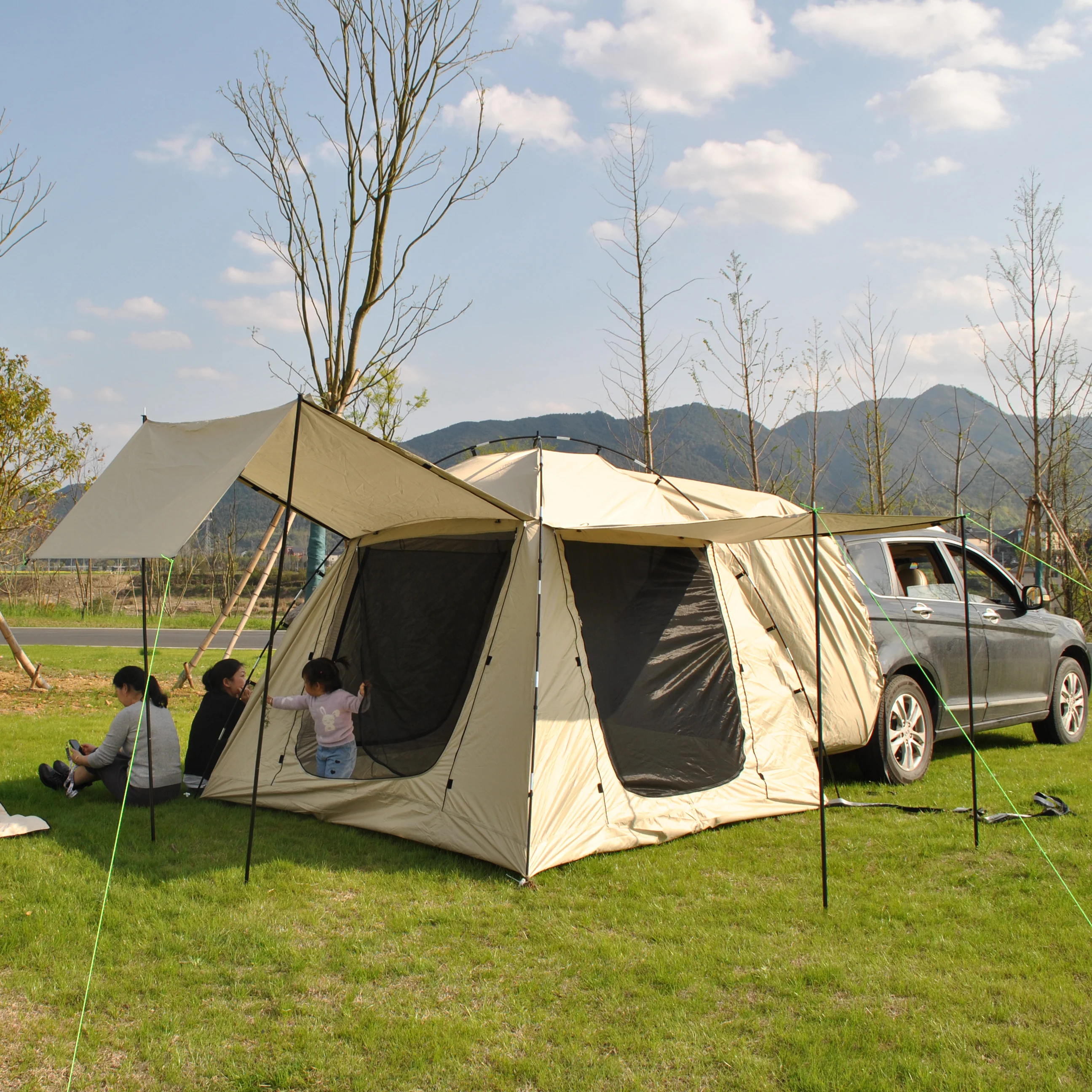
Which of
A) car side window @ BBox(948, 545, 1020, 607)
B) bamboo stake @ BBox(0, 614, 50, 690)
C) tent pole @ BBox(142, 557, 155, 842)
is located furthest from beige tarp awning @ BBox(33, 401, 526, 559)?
bamboo stake @ BBox(0, 614, 50, 690)

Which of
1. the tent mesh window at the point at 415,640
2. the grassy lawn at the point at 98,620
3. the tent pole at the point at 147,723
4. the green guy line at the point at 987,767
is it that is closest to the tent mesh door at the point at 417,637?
the tent mesh window at the point at 415,640

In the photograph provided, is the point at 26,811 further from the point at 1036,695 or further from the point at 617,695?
the point at 1036,695

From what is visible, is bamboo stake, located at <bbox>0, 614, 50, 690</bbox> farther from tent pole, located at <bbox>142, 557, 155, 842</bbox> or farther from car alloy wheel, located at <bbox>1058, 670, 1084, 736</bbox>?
car alloy wheel, located at <bbox>1058, 670, 1084, 736</bbox>

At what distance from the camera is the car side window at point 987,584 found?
7.96 m

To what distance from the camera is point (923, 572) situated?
750cm

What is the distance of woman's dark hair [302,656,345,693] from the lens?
604 cm

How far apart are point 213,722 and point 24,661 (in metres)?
5.46

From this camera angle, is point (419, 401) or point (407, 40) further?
point (419, 401)

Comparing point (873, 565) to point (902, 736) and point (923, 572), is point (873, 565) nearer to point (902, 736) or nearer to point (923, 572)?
point (923, 572)

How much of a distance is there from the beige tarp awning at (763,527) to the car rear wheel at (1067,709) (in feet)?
14.5

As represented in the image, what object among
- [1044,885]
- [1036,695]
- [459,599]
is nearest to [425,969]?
[459,599]

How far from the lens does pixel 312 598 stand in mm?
6793

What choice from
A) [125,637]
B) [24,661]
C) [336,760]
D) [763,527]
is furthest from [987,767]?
[125,637]

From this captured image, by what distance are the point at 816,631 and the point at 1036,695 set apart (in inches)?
203
